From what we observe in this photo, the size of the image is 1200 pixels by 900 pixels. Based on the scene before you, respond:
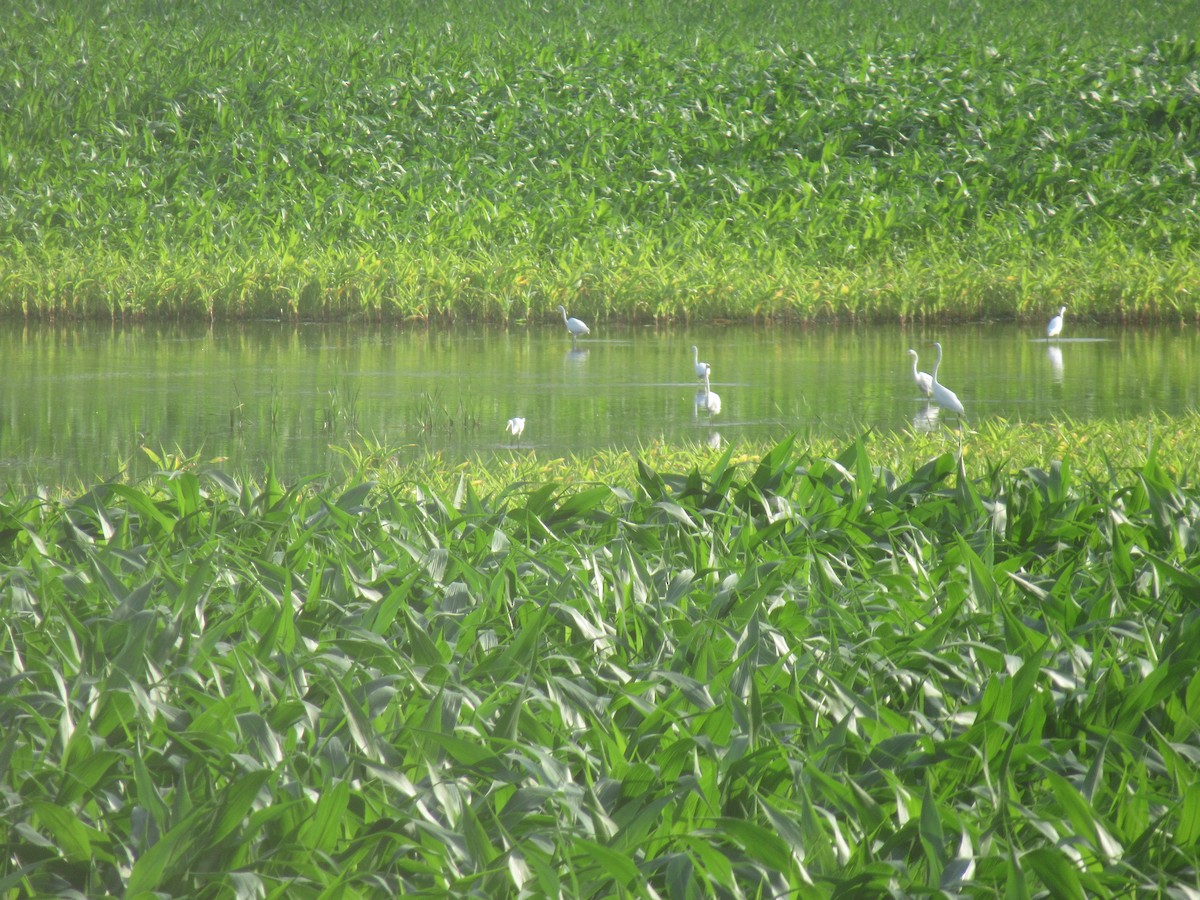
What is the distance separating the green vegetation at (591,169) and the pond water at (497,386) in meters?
0.77

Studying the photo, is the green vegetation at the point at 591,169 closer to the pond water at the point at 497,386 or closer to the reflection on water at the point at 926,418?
the pond water at the point at 497,386

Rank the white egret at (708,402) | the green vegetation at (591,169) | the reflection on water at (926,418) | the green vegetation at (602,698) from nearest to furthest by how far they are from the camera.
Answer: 1. the green vegetation at (602,698)
2. the reflection on water at (926,418)
3. the white egret at (708,402)
4. the green vegetation at (591,169)

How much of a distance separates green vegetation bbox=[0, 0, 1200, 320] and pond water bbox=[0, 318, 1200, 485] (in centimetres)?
77

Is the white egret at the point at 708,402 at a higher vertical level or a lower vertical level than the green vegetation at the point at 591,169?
lower

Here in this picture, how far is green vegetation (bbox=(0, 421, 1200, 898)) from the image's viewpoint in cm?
227

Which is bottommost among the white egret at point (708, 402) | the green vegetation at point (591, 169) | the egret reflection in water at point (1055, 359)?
the white egret at point (708, 402)

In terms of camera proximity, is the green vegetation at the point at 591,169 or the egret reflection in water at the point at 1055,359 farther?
the green vegetation at the point at 591,169

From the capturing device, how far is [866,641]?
3.12m

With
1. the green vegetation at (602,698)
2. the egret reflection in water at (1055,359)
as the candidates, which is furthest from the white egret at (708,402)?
the green vegetation at (602,698)

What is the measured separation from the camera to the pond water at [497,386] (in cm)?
771

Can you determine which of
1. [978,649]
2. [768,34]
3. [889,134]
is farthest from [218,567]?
[768,34]

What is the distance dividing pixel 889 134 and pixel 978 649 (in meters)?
17.2

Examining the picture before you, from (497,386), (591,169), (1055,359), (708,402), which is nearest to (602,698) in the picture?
(708,402)

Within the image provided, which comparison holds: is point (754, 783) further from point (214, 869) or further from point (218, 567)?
point (218, 567)
